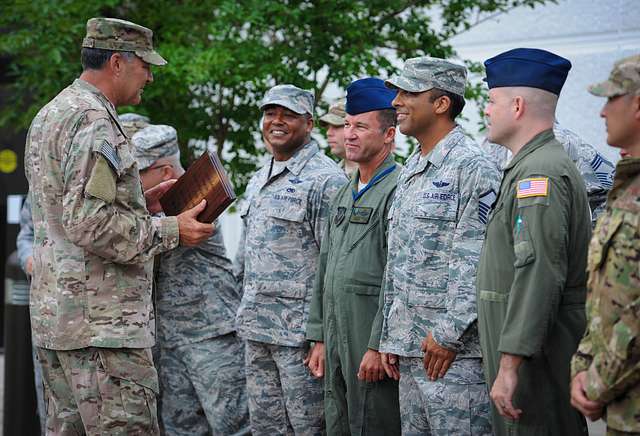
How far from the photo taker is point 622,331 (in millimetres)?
2740

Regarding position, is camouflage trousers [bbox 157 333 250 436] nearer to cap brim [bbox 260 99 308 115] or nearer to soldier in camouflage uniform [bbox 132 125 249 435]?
soldier in camouflage uniform [bbox 132 125 249 435]

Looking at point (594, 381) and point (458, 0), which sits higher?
point (458, 0)

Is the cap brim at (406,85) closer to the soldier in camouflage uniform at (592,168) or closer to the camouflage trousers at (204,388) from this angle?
the soldier in camouflage uniform at (592,168)

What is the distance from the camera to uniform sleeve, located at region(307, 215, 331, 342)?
15.7ft

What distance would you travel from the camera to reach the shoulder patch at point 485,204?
3.93 metres

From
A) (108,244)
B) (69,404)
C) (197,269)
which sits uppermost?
(108,244)

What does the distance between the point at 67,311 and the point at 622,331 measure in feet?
7.45

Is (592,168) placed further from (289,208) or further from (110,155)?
(110,155)

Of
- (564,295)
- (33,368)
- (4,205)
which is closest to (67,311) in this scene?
(564,295)

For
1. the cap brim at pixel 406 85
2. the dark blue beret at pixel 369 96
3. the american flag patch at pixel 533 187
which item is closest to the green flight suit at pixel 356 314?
the dark blue beret at pixel 369 96

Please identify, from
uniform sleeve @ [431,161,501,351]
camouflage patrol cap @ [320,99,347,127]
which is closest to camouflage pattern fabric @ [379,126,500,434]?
uniform sleeve @ [431,161,501,351]

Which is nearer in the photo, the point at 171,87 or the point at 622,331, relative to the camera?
the point at 622,331

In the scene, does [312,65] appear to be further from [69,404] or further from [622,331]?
[622,331]

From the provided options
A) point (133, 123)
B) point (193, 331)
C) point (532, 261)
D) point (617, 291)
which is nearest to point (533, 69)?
point (532, 261)
